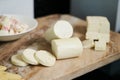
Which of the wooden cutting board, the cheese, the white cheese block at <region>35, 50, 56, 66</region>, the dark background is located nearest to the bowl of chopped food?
the wooden cutting board

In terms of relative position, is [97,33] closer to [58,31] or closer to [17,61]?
[58,31]

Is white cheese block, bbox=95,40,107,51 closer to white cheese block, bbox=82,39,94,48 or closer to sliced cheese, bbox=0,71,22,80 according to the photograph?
white cheese block, bbox=82,39,94,48

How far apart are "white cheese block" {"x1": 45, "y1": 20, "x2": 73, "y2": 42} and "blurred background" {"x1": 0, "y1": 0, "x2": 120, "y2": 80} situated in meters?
0.22

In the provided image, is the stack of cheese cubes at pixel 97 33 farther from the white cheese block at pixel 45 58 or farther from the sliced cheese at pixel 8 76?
the sliced cheese at pixel 8 76

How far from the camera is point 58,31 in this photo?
898mm

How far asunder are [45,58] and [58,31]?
0.15 metres

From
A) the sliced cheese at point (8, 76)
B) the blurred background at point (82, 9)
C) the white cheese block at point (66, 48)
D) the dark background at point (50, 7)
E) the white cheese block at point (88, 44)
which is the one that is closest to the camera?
the sliced cheese at point (8, 76)

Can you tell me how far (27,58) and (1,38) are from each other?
18 cm

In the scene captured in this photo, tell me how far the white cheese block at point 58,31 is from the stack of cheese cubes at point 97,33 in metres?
0.08

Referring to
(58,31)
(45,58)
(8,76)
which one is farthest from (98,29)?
(8,76)

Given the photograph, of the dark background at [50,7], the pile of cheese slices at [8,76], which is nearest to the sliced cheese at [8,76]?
the pile of cheese slices at [8,76]

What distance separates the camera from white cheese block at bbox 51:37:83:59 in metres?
0.81

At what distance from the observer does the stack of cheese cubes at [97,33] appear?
91cm

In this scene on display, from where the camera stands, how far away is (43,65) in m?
0.79
